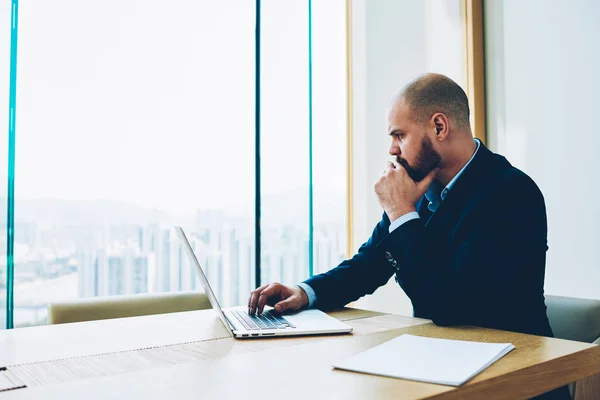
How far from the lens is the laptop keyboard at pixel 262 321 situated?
4.39 feet

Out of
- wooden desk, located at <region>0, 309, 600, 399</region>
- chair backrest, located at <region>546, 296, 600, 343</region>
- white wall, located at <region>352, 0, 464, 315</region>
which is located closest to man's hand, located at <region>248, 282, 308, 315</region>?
wooden desk, located at <region>0, 309, 600, 399</region>

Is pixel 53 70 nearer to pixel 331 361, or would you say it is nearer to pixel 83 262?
pixel 83 262

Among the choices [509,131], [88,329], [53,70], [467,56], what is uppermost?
[467,56]

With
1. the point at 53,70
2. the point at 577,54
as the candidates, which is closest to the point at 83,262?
the point at 53,70

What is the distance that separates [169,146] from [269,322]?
1.63 m

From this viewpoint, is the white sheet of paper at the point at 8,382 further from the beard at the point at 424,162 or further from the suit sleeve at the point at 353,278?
the beard at the point at 424,162

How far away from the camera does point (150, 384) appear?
90cm

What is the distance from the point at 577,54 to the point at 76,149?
7.75ft

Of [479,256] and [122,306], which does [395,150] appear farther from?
[122,306]

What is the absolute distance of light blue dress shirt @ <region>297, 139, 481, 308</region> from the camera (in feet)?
4.98

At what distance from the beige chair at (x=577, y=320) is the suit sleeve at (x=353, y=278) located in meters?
0.53

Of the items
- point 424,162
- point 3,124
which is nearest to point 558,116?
point 424,162

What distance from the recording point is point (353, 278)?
1764 millimetres

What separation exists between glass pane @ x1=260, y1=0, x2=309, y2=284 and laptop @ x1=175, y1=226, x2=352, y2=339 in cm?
158
